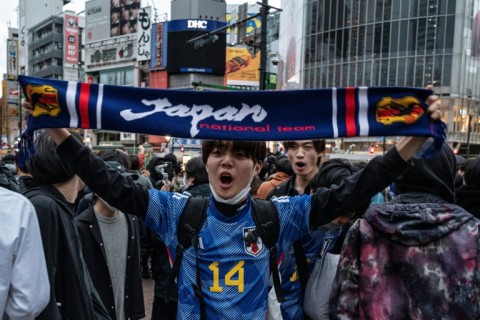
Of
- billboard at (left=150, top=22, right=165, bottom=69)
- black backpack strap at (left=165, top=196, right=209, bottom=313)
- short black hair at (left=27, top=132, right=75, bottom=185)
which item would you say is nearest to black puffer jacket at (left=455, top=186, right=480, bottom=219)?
black backpack strap at (left=165, top=196, right=209, bottom=313)

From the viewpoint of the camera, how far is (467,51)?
41312 mm

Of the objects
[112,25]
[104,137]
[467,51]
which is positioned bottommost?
[104,137]

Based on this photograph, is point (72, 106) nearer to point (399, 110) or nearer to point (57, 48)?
point (399, 110)

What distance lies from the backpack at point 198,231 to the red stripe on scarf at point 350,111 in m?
0.61

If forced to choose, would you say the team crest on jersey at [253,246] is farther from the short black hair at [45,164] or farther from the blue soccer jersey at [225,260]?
the short black hair at [45,164]

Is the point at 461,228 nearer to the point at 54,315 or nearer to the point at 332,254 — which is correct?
the point at 332,254

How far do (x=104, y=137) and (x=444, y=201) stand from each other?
58.3 m

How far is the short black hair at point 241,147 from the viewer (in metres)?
2.39

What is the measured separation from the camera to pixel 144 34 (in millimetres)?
51594

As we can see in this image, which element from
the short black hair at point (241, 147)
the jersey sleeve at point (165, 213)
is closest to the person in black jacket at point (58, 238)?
the jersey sleeve at point (165, 213)

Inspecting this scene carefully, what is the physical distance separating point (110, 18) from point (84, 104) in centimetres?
6032

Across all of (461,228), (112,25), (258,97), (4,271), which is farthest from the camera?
(112,25)

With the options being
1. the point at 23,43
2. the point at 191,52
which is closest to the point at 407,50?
the point at 191,52

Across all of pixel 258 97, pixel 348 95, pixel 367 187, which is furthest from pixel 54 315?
pixel 348 95
